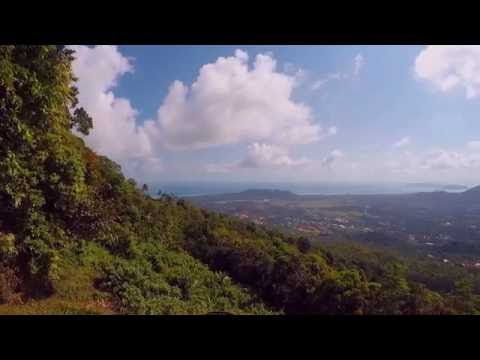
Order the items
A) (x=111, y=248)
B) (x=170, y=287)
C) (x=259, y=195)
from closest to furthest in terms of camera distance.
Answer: (x=170, y=287), (x=111, y=248), (x=259, y=195)

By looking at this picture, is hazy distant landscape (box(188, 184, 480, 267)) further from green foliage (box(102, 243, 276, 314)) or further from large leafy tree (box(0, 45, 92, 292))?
large leafy tree (box(0, 45, 92, 292))

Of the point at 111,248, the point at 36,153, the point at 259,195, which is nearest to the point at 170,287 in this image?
the point at 111,248

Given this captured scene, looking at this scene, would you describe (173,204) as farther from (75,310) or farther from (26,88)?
(26,88)

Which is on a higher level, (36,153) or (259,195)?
(36,153)

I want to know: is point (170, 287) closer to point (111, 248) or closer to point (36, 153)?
point (111, 248)

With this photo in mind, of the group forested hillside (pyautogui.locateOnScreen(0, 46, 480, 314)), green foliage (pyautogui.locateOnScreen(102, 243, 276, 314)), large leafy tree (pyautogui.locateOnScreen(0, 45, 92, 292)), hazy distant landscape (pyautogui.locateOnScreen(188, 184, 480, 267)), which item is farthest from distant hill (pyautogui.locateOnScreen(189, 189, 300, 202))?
large leafy tree (pyautogui.locateOnScreen(0, 45, 92, 292))

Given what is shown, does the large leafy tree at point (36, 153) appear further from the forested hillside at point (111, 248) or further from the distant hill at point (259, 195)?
the distant hill at point (259, 195)

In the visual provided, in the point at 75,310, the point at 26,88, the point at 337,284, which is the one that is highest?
the point at 26,88

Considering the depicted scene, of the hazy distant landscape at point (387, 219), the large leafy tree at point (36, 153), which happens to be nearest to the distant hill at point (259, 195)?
the hazy distant landscape at point (387, 219)
